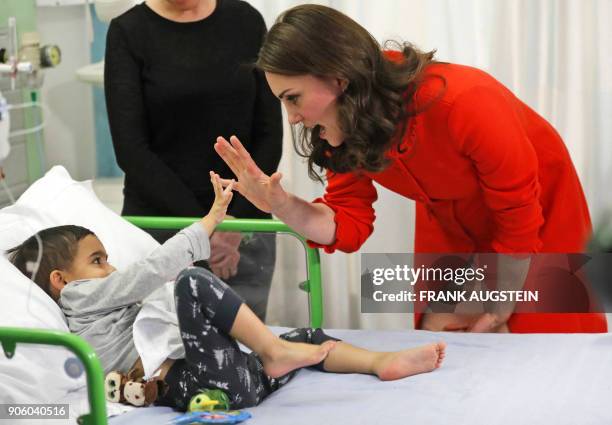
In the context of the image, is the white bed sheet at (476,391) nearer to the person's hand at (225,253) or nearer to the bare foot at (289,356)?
the bare foot at (289,356)

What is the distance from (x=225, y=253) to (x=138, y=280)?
390 millimetres

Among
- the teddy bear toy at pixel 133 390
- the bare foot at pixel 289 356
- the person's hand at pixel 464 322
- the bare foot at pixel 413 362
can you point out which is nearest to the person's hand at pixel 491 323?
the person's hand at pixel 464 322

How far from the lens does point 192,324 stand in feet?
5.89

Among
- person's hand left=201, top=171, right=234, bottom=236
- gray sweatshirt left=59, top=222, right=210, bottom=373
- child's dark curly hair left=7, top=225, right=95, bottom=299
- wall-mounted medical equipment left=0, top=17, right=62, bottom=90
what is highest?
wall-mounted medical equipment left=0, top=17, right=62, bottom=90

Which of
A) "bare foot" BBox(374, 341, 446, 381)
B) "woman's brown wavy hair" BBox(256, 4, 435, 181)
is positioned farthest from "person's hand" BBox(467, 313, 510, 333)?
"woman's brown wavy hair" BBox(256, 4, 435, 181)

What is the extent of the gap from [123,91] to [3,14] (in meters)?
0.79

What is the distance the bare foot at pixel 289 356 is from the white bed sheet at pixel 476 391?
0.16 ft

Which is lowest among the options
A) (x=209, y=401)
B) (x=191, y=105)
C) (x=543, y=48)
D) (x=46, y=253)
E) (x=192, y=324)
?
(x=209, y=401)

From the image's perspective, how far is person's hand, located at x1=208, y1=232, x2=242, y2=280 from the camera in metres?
2.25

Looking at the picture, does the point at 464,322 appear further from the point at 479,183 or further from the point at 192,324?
the point at 192,324

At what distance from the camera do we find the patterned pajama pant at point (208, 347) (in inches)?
70.7

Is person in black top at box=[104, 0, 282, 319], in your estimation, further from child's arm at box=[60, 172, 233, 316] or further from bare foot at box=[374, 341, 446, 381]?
bare foot at box=[374, 341, 446, 381]

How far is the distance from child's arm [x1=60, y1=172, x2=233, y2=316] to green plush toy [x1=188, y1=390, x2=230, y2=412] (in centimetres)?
29

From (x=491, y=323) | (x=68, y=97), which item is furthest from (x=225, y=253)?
(x=68, y=97)
